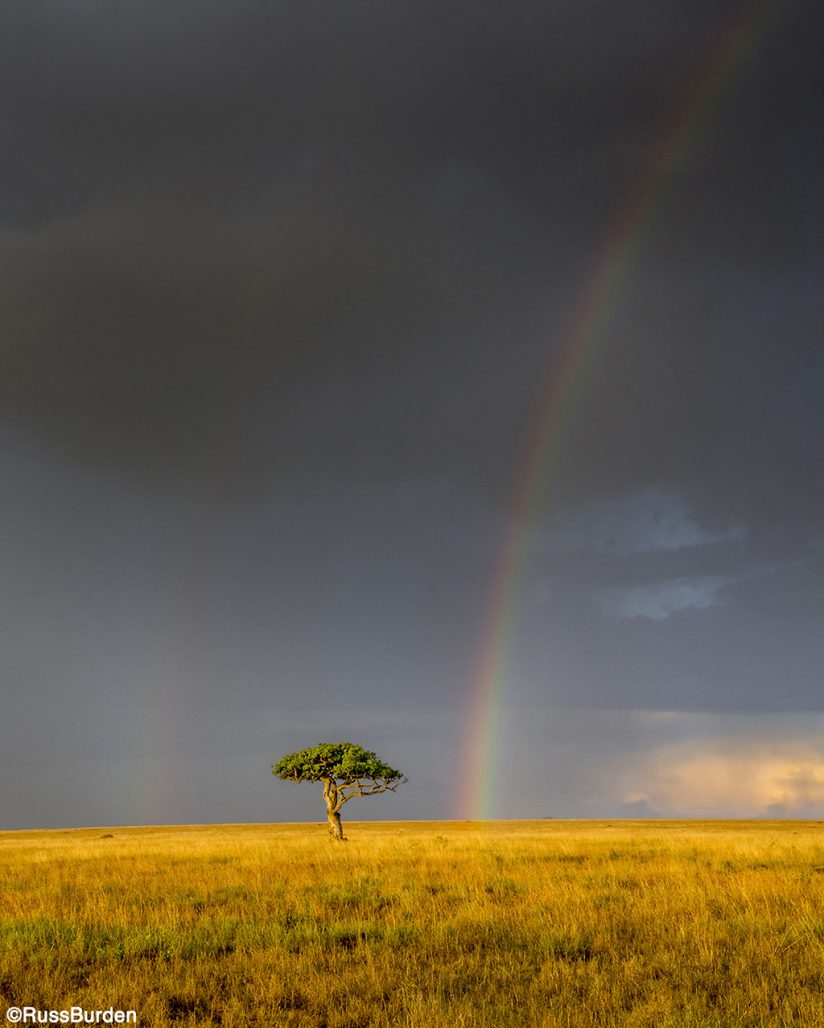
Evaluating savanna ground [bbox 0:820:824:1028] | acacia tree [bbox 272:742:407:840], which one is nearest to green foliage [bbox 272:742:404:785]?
acacia tree [bbox 272:742:407:840]

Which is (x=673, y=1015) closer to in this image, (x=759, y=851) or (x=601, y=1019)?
(x=601, y=1019)

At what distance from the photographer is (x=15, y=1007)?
7738 mm

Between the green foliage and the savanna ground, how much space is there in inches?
1115

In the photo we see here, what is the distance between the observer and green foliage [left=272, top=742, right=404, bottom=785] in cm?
4728

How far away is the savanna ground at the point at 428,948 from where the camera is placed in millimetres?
7855

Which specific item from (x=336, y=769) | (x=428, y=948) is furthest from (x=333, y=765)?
(x=428, y=948)

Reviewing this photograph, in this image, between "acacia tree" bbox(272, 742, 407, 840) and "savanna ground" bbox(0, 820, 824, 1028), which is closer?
"savanna ground" bbox(0, 820, 824, 1028)

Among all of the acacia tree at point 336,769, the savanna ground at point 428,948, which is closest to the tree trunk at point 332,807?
the acacia tree at point 336,769

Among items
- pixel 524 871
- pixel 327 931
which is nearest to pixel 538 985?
pixel 327 931

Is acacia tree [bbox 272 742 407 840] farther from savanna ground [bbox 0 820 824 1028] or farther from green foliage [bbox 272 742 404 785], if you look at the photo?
savanna ground [bbox 0 820 824 1028]

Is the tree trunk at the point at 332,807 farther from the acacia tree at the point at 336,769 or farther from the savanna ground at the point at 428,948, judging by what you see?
the savanna ground at the point at 428,948

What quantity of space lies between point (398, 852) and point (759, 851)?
1265 centimetres

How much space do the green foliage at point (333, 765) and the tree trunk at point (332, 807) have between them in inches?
23.1

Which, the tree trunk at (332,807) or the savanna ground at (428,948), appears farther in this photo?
the tree trunk at (332,807)
